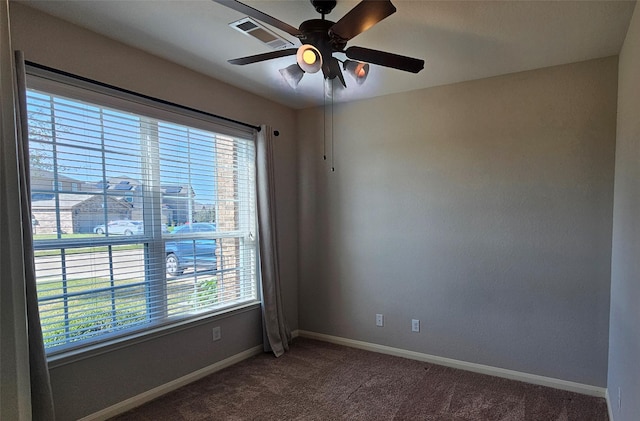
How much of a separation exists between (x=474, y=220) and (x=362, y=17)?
2.15 meters

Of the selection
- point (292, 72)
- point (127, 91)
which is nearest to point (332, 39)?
point (292, 72)

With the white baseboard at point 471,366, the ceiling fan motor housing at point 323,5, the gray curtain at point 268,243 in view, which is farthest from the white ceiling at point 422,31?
the white baseboard at point 471,366

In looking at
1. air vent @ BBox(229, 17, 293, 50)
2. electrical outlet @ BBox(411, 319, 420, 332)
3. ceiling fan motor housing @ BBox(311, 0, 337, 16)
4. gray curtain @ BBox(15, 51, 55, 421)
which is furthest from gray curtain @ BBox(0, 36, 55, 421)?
electrical outlet @ BBox(411, 319, 420, 332)

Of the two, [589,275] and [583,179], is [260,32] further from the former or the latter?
[589,275]

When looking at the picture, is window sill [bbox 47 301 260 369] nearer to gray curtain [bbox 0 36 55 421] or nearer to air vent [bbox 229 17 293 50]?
gray curtain [bbox 0 36 55 421]

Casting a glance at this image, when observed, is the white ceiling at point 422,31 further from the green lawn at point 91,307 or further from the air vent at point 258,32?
the green lawn at point 91,307

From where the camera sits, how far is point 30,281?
77.9 inches

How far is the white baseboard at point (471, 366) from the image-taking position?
9.19 feet

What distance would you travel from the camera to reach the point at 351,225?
383cm

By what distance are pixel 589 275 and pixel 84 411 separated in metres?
3.65

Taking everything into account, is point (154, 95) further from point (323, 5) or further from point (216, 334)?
point (216, 334)

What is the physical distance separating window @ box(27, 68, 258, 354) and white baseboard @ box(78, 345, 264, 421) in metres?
0.46

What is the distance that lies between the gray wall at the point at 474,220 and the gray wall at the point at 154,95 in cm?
64

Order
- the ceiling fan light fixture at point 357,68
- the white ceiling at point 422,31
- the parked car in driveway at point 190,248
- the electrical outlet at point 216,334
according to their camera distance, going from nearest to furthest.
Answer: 1. the white ceiling at point 422,31
2. the ceiling fan light fixture at point 357,68
3. the parked car in driveway at point 190,248
4. the electrical outlet at point 216,334
